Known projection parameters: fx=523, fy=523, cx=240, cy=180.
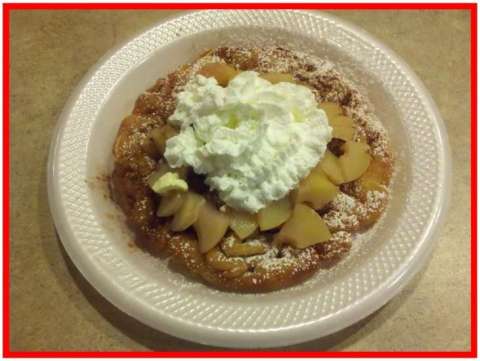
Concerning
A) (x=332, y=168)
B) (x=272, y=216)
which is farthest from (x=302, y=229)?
(x=332, y=168)

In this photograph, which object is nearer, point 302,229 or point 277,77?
point 302,229

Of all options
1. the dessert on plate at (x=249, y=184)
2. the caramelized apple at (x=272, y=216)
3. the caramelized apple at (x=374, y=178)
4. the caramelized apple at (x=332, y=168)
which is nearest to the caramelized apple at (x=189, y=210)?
the dessert on plate at (x=249, y=184)

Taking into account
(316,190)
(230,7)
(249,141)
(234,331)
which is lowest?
(234,331)

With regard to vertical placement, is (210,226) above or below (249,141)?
below

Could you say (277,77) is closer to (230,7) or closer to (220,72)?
(220,72)

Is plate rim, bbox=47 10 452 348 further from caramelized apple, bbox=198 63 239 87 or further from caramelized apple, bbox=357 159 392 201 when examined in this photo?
caramelized apple, bbox=198 63 239 87

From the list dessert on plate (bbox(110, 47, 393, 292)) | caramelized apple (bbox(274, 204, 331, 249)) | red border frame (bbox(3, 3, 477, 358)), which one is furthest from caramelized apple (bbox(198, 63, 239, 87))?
caramelized apple (bbox(274, 204, 331, 249))

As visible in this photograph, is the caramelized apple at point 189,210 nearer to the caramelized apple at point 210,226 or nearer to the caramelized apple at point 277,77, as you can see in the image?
the caramelized apple at point 210,226

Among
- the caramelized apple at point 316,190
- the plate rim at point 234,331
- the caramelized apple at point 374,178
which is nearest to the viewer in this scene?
the plate rim at point 234,331
